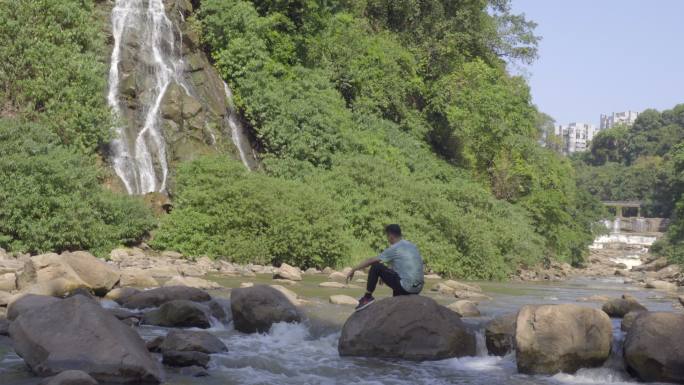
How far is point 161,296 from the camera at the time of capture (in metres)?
13.6

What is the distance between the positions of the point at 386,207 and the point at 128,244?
7.85m

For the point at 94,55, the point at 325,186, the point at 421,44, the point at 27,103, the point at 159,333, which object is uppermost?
the point at 421,44

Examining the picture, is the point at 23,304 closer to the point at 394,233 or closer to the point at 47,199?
the point at 394,233

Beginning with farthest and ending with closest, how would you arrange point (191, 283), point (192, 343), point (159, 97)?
1. point (159, 97)
2. point (191, 283)
3. point (192, 343)

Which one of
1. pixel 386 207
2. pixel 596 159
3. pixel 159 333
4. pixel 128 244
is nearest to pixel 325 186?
pixel 386 207

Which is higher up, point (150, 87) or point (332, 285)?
point (150, 87)

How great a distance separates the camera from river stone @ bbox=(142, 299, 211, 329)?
1220 centimetres

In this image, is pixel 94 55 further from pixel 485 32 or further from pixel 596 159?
pixel 596 159

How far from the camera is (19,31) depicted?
2336cm

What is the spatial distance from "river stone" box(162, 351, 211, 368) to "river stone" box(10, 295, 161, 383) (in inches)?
20.5

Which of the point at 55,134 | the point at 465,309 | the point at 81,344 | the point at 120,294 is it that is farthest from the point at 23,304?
the point at 55,134

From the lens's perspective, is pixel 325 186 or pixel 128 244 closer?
pixel 128 244

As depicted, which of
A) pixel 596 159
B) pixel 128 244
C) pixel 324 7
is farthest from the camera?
pixel 596 159

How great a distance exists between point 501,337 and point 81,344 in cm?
563
